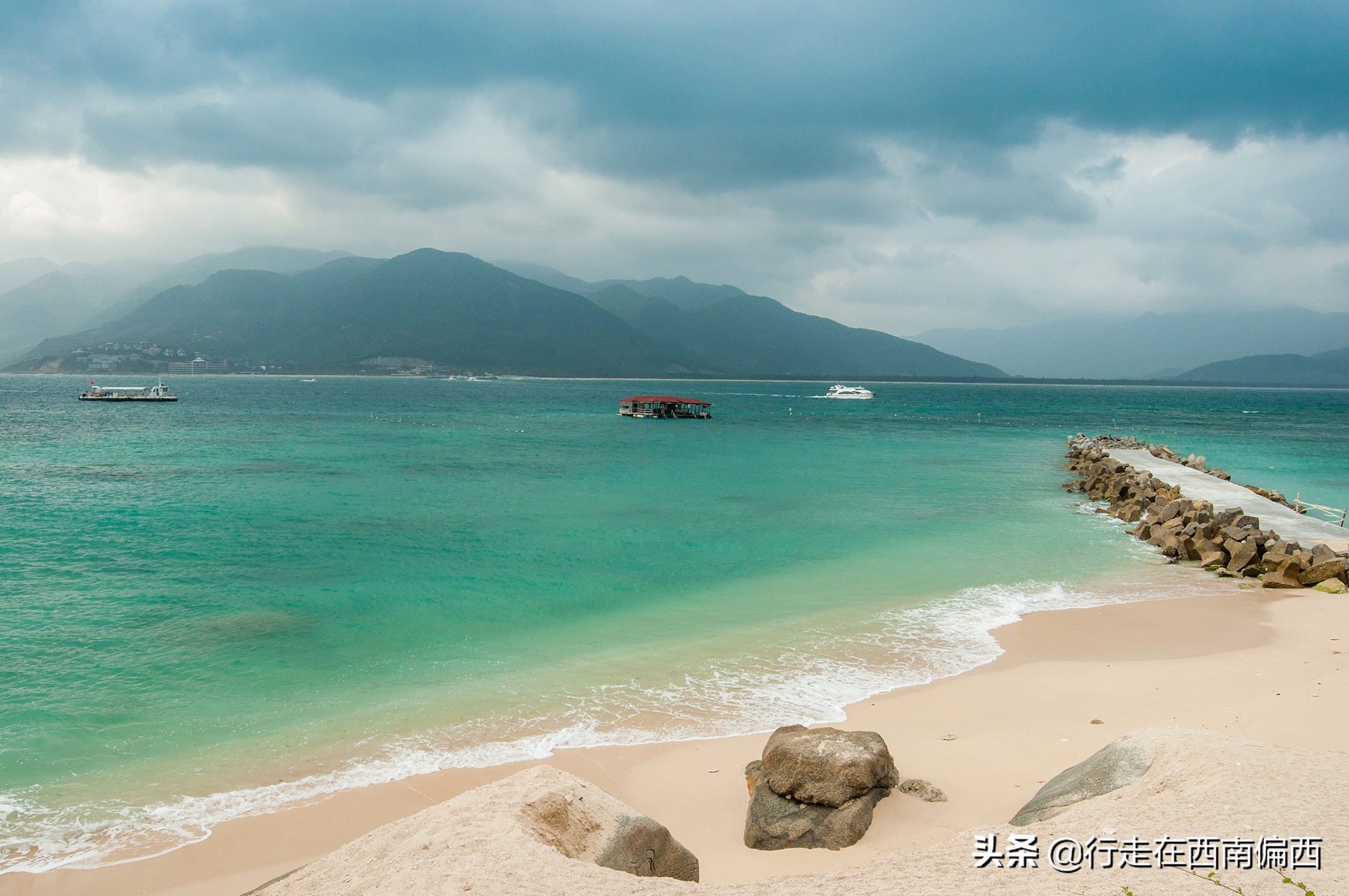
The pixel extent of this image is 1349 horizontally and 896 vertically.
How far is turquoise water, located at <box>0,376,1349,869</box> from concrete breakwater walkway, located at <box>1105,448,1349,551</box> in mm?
3864

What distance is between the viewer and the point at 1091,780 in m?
5.84

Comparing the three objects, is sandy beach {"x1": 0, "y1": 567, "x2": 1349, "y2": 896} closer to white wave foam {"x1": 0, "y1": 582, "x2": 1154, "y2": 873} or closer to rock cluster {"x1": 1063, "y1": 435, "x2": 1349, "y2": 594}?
white wave foam {"x1": 0, "y1": 582, "x2": 1154, "y2": 873}

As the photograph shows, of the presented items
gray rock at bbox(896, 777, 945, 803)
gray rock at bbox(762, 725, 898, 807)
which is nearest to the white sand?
gray rock at bbox(762, 725, 898, 807)

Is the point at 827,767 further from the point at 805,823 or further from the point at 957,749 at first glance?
the point at 957,749

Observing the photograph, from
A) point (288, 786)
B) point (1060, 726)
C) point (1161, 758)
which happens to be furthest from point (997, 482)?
point (288, 786)

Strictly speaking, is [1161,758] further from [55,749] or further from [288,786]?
[55,749]

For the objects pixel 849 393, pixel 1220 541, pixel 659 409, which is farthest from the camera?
pixel 849 393

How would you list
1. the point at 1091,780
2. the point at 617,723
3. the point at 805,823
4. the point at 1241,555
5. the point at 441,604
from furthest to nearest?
the point at 1241,555, the point at 441,604, the point at 617,723, the point at 805,823, the point at 1091,780

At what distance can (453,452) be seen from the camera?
42.9m

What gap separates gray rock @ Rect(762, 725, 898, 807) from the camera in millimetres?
6285

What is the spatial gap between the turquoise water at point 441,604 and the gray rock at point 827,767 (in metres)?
2.40

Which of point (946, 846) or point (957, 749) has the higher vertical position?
point (946, 846)

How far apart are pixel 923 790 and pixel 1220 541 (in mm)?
16421

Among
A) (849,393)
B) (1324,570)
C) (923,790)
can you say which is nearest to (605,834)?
(923,790)
